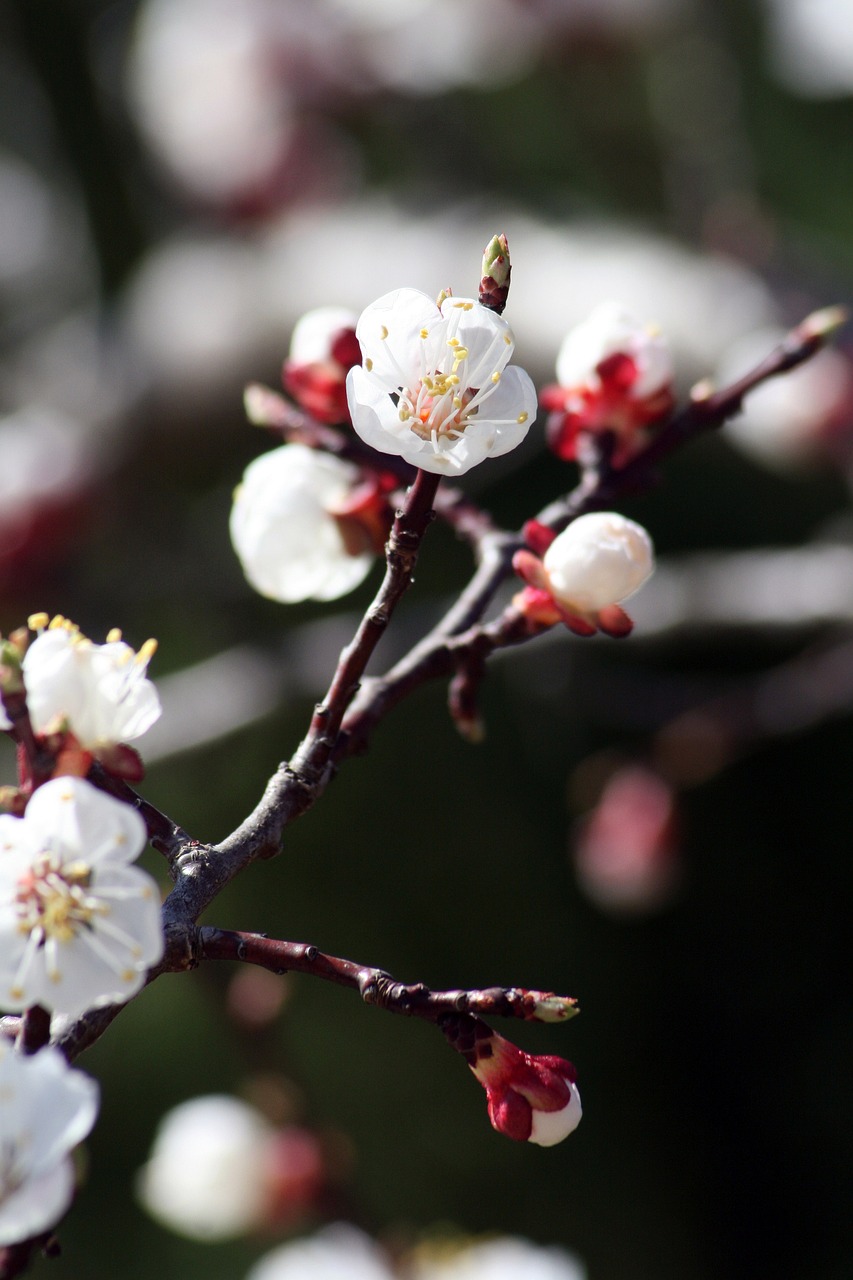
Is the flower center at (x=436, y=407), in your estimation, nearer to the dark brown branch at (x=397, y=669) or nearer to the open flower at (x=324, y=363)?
the dark brown branch at (x=397, y=669)

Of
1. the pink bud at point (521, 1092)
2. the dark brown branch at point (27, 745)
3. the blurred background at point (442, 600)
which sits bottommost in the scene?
the blurred background at point (442, 600)

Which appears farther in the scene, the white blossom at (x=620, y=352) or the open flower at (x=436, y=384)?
the white blossom at (x=620, y=352)

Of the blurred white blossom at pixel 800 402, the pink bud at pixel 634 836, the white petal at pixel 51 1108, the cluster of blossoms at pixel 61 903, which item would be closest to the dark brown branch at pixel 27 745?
the cluster of blossoms at pixel 61 903

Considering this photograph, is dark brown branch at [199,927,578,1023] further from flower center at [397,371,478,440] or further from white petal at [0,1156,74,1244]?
flower center at [397,371,478,440]

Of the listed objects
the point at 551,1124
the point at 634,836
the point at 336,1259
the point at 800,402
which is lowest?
the point at 634,836

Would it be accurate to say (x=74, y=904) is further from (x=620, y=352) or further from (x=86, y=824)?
(x=620, y=352)

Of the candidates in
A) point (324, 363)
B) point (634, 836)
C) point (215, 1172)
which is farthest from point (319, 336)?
point (634, 836)

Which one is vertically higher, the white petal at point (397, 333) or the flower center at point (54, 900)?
the white petal at point (397, 333)
